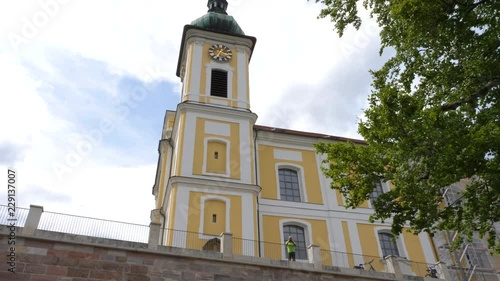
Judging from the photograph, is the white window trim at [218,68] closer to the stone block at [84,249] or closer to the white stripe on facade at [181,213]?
the white stripe on facade at [181,213]

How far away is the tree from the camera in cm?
1039

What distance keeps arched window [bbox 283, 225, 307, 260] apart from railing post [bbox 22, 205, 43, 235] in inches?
430

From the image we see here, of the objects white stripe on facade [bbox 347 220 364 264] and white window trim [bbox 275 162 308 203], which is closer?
white stripe on facade [bbox 347 220 364 264]

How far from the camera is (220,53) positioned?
2567cm

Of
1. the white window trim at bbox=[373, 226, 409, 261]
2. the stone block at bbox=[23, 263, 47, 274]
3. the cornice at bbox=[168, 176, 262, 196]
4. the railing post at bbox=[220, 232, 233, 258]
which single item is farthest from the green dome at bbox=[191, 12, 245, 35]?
the stone block at bbox=[23, 263, 47, 274]

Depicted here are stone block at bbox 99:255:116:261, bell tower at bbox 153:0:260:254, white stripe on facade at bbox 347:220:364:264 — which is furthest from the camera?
white stripe on facade at bbox 347:220:364:264

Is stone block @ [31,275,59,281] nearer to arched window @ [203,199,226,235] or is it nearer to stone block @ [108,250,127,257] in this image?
stone block @ [108,250,127,257]

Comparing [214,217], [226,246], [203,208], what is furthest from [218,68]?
[226,246]

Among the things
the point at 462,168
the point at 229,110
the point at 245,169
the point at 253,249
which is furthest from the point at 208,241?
the point at 462,168

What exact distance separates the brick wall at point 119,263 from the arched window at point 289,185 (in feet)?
25.6

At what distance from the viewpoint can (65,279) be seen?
38.4 ft

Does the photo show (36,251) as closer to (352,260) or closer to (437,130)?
(437,130)

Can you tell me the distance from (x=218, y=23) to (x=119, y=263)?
18.7 metres

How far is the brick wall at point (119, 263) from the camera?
11.8 metres
